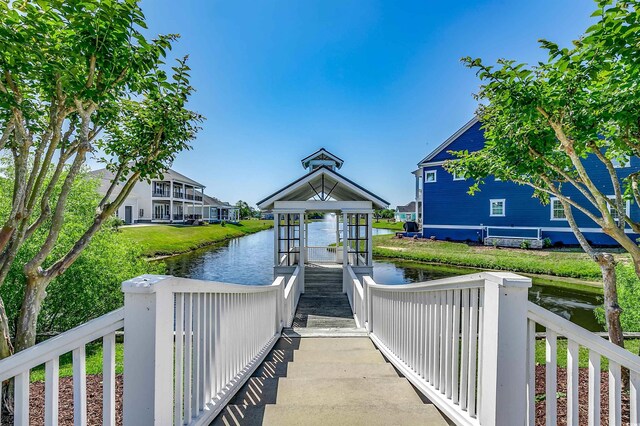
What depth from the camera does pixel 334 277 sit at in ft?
29.1

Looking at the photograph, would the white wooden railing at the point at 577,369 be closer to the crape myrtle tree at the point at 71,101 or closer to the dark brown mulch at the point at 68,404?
the dark brown mulch at the point at 68,404

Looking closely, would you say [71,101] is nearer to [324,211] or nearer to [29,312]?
[29,312]

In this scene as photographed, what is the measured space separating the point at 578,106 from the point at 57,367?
4.61m

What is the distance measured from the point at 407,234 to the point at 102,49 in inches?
933

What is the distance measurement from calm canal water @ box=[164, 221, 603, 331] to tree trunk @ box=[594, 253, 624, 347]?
17.4ft

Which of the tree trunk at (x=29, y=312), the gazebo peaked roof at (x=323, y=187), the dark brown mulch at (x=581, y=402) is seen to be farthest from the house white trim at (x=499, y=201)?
the tree trunk at (x=29, y=312)

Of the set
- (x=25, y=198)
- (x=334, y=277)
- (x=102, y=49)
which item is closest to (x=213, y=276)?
(x=334, y=277)

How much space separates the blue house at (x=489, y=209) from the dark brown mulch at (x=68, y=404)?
1670cm

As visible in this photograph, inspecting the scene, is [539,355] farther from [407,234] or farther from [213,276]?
[407,234]

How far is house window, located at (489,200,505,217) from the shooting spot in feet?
61.8

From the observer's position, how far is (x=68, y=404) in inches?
118

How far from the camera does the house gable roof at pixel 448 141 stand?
1920cm

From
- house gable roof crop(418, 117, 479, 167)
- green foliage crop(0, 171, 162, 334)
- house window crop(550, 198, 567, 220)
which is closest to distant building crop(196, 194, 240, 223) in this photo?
house gable roof crop(418, 117, 479, 167)

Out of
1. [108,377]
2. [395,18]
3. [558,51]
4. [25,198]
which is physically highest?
[395,18]
